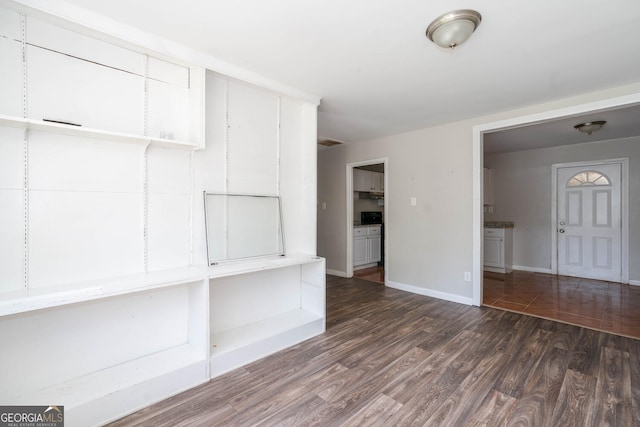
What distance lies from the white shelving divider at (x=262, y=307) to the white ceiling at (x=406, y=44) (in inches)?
65.7

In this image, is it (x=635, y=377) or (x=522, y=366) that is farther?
(x=522, y=366)

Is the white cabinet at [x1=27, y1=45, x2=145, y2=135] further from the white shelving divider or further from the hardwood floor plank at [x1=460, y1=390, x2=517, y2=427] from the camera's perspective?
the hardwood floor plank at [x1=460, y1=390, x2=517, y2=427]

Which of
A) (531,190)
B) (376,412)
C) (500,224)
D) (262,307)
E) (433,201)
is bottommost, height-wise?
(376,412)

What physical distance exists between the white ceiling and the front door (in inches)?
125

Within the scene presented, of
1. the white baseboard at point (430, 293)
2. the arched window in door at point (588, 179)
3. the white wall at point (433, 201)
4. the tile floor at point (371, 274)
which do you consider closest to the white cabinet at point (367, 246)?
the tile floor at point (371, 274)

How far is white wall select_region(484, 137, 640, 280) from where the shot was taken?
518 centimetres

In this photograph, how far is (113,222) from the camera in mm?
1963

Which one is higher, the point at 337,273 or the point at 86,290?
the point at 86,290

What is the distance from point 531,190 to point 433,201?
121 inches

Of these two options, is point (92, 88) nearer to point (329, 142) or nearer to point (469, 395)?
A: point (469, 395)

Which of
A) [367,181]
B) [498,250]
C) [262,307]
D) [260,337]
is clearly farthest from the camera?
[367,181]

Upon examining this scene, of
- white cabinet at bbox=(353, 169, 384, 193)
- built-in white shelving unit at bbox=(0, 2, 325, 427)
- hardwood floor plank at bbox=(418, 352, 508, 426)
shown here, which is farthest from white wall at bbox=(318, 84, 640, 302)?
built-in white shelving unit at bbox=(0, 2, 325, 427)

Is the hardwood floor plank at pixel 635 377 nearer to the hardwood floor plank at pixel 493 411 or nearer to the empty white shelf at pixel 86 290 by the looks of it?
the hardwood floor plank at pixel 493 411

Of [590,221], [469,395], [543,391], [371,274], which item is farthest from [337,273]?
[590,221]
